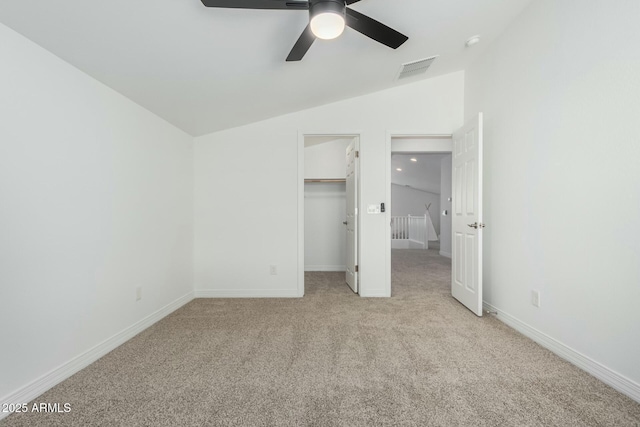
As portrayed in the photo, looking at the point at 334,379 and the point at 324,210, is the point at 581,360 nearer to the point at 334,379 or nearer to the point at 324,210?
the point at 334,379

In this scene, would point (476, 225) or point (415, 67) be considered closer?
point (476, 225)

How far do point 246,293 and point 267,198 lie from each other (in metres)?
1.22

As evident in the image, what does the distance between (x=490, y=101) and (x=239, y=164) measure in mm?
2904

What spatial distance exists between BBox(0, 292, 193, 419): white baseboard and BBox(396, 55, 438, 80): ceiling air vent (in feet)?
11.6

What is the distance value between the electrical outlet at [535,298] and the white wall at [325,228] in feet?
10.9

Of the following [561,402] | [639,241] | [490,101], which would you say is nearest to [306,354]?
[561,402]

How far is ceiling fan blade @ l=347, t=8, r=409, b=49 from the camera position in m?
1.60

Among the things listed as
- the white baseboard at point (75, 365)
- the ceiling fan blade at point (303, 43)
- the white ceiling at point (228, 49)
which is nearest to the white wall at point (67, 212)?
the white baseboard at point (75, 365)

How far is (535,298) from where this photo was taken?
2477 mm

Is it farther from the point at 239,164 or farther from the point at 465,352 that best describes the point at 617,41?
the point at 239,164

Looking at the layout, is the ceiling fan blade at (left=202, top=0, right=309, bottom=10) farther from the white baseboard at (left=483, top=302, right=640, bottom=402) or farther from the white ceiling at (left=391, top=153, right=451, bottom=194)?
the white ceiling at (left=391, top=153, right=451, bottom=194)

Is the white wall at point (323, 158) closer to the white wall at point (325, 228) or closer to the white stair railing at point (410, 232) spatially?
the white wall at point (325, 228)

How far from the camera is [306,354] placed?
87.2 inches

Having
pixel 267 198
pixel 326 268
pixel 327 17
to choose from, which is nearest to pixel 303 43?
pixel 327 17
